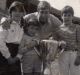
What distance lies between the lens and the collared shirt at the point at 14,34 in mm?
6543

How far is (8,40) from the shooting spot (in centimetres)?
655

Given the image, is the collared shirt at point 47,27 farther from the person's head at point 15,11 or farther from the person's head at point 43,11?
the person's head at point 15,11

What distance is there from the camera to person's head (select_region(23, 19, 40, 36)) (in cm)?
694

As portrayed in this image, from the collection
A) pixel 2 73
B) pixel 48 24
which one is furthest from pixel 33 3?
pixel 2 73

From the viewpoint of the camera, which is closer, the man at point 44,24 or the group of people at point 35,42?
the group of people at point 35,42

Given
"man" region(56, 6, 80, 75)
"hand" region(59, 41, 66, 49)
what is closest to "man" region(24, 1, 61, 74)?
"man" region(56, 6, 80, 75)

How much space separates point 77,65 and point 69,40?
1.51 ft

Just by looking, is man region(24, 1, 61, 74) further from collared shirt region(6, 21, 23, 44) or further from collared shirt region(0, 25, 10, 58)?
collared shirt region(0, 25, 10, 58)

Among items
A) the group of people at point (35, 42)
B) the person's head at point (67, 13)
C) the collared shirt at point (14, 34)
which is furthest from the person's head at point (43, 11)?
the collared shirt at point (14, 34)

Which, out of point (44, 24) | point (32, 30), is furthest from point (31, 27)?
point (44, 24)

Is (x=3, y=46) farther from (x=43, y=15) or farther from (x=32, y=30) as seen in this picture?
(x=43, y=15)

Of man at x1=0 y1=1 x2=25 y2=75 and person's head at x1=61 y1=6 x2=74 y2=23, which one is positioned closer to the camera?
man at x1=0 y1=1 x2=25 y2=75

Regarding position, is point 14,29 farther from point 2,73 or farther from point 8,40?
point 2,73

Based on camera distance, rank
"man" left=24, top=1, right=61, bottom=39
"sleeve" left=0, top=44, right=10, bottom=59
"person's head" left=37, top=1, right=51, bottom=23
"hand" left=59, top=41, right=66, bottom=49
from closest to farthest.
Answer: "sleeve" left=0, top=44, right=10, bottom=59 < "hand" left=59, top=41, right=66, bottom=49 < "person's head" left=37, top=1, right=51, bottom=23 < "man" left=24, top=1, right=61, bottom=39
